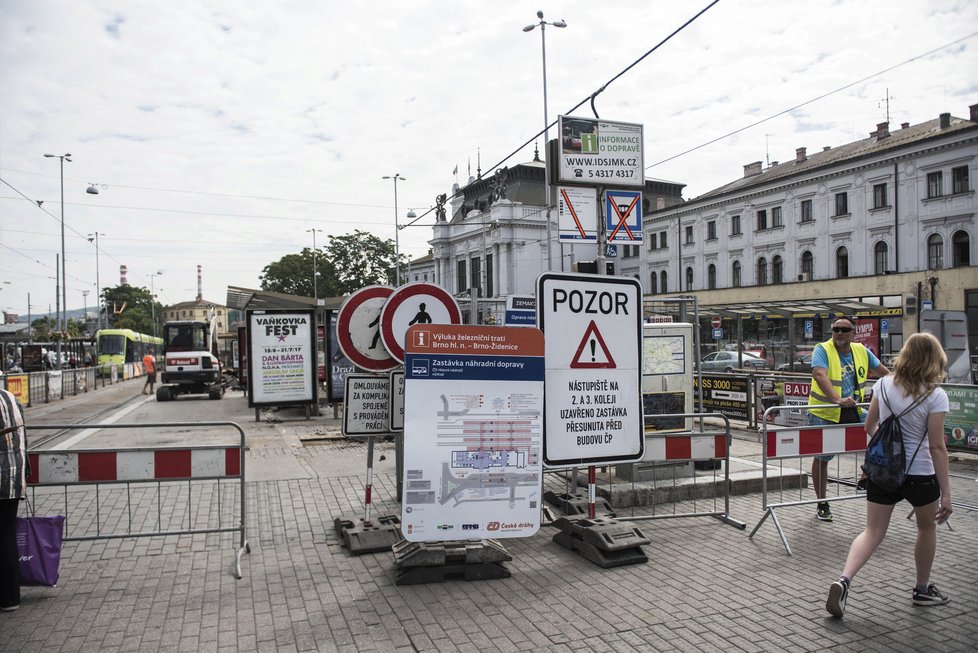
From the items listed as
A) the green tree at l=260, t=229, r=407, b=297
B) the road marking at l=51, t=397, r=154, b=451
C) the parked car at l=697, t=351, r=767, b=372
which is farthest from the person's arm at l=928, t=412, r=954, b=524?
the green tree at l=260, t=229, r=407, b=297

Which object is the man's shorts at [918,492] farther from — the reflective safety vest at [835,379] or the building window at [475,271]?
the building window at [475,271]

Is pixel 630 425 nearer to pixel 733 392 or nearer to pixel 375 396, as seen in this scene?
pixel 375 396

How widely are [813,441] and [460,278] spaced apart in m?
77.7

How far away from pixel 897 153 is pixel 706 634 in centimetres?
4341

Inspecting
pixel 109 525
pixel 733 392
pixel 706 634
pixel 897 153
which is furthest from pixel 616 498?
pixel 897 153

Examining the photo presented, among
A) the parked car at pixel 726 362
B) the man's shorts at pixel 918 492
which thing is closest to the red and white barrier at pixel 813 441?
the man's shorts at pixel 918 492

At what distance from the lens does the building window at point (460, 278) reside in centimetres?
8300

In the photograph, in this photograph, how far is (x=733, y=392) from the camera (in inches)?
556

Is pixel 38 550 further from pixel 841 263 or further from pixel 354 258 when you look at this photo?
pixel 354 258

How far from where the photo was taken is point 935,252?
1531 inches

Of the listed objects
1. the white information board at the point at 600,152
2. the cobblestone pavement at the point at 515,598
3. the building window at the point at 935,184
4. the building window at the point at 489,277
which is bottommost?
the cobblestone pavement at the point at 515,598

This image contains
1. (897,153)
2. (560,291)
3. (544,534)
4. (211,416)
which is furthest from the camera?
(897,153)

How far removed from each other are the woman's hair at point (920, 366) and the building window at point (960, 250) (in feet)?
129

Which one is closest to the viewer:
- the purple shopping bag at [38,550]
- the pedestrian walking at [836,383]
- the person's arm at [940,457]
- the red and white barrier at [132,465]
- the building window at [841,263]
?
the person's arm at [940,457]
